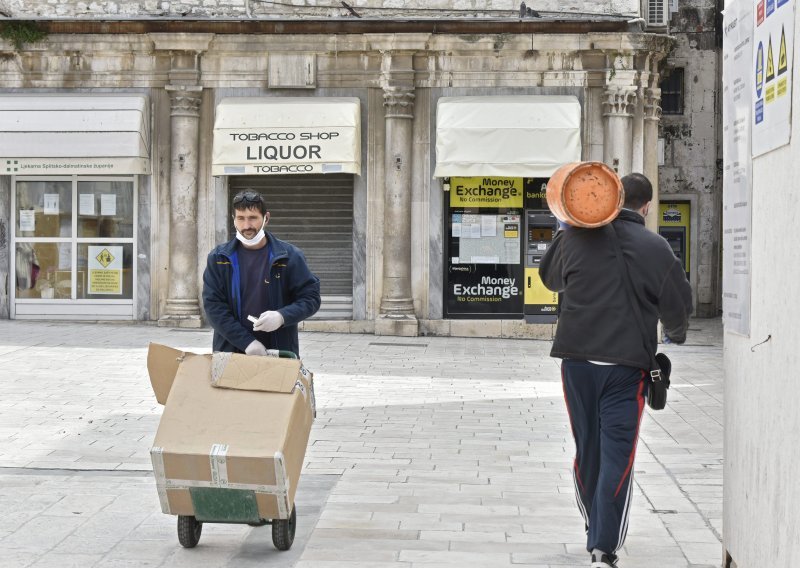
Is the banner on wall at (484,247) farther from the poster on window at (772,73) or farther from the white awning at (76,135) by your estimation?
the poster on window at (772,73)

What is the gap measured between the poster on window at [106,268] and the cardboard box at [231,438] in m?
14.9

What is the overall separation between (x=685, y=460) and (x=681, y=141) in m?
21.0

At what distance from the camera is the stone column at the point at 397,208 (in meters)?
19.5

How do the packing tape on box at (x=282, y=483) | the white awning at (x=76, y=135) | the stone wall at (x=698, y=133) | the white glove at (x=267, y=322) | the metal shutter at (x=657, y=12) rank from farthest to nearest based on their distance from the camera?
the stone wall at (x=698, y=133) < the metal shutter at (x=657, y=12) < the white awning at (x=76, y=135) < the white glove at (x=267, y=322) < the packing tape on box at (x=282, y=483)

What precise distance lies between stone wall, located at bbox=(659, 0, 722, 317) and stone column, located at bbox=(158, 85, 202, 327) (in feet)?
41.8

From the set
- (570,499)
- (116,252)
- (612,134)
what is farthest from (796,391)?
(116,252)

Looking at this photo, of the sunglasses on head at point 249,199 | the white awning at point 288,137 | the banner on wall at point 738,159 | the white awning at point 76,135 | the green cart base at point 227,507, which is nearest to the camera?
the banner on wall at point 738,159

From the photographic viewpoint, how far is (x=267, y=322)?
6285mm

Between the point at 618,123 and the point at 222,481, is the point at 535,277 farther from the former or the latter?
the point at 222,481

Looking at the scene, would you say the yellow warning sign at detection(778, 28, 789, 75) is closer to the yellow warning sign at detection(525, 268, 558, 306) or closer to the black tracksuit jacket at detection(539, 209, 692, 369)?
the black tracksuit jacket at detection(539, 209, 692, 369)

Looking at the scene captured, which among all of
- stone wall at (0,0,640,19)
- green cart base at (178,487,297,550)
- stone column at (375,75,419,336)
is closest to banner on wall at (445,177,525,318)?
stone column at (375,75,419,336)

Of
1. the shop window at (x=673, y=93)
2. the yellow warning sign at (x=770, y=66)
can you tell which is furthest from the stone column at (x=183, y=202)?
the yellow warning sign at (x=770, y=66)

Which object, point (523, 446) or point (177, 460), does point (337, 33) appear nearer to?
point (523, 446)

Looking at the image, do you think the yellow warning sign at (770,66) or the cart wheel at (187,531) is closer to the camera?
the yellow warning sign at (770,66)
